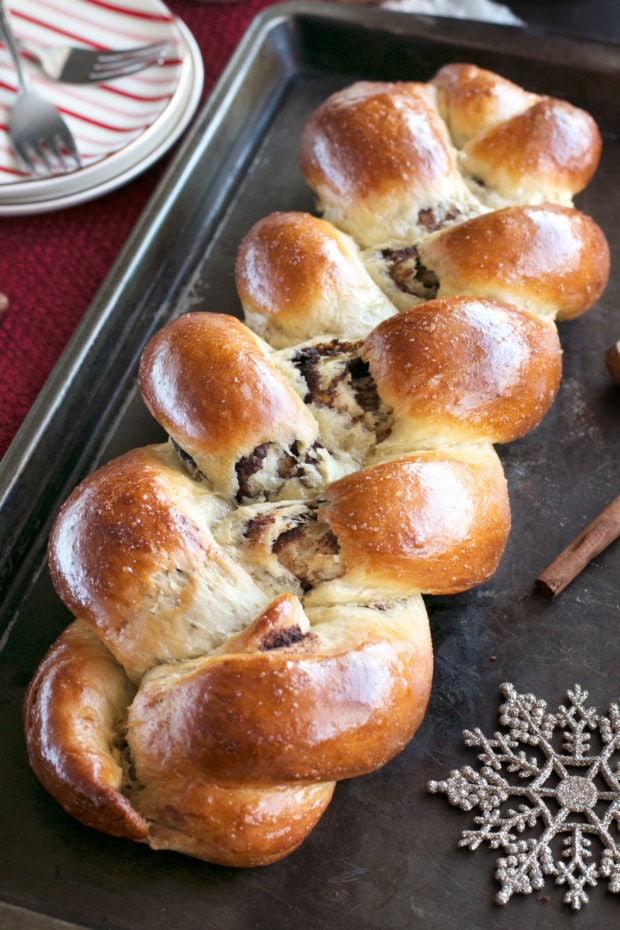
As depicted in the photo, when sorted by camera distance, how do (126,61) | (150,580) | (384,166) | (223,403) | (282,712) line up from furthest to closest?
(126,61)
(384,166)
(223,403)
(150,580)
(282,712)

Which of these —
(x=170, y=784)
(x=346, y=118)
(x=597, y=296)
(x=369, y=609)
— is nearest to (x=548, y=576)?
(x=369, y=609)

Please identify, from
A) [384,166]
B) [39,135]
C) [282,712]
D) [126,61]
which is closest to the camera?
[282,712]

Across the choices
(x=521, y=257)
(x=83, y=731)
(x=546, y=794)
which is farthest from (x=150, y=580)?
(x=521, y=257)

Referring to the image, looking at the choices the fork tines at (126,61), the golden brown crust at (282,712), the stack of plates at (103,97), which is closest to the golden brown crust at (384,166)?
the stack of plates at (103,97)

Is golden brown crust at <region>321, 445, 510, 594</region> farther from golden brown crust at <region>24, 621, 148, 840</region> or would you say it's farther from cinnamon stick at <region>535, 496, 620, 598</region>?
golden brown crust at <region>24, 621, 148, 840</region>

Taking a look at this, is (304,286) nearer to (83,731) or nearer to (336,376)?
(336,376)
